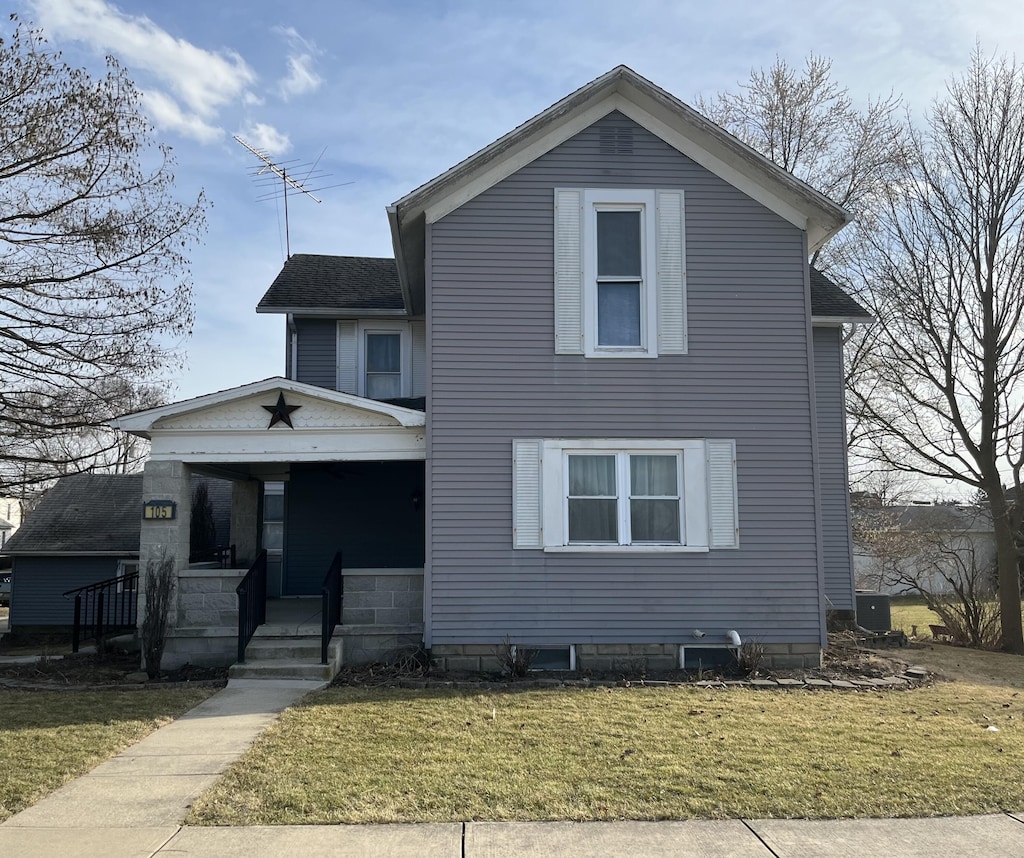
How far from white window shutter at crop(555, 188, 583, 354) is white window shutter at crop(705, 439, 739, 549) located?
7.20ft

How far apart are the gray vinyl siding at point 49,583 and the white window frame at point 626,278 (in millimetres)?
17563

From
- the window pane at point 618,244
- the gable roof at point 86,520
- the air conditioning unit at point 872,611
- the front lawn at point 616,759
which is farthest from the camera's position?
the gable roof at point 86,520

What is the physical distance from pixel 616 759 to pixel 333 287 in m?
10.6

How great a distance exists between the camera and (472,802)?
5.50m

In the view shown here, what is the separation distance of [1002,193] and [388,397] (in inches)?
499

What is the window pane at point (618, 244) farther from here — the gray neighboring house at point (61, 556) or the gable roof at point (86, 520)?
the gray neighboring house at point (61, 556)

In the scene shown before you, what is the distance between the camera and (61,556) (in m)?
23.0

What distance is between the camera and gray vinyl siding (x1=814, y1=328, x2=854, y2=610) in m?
14.2

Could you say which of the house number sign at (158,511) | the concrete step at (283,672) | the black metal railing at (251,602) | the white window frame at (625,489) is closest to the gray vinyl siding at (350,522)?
the black metal railing at (251,602)

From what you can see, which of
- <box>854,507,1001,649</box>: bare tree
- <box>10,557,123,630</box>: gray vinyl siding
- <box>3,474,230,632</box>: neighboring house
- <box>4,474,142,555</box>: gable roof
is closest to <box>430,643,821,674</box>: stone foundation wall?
<box>854,507,1001,649</box>: bare tree

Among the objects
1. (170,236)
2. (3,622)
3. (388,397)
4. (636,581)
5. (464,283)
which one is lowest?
(3,622)

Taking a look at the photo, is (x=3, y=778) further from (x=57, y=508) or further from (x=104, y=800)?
(x=57, y=508)

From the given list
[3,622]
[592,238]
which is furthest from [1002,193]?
[3,622]

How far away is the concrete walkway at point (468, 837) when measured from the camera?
477 centimetres
